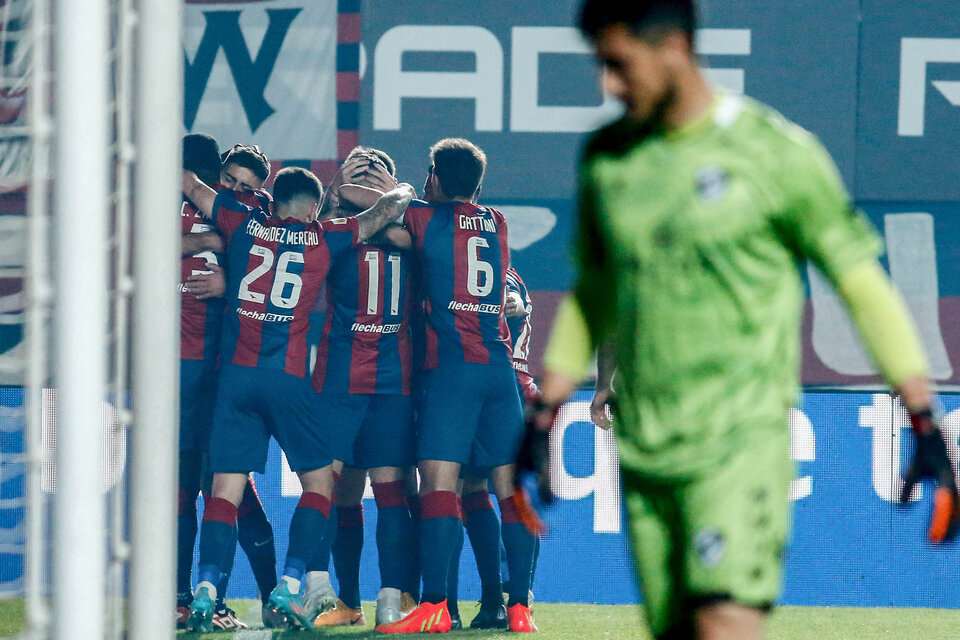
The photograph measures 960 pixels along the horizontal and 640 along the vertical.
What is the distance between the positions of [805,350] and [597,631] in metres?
2.44

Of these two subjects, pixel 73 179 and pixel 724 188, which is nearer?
pixel 724 188

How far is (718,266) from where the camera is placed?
194 centimetres

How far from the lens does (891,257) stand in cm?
709

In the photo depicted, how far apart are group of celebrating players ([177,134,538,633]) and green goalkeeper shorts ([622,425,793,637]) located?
3233mm

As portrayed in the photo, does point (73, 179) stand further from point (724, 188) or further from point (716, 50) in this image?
point (716, 50)

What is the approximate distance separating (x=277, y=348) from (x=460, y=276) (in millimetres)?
769

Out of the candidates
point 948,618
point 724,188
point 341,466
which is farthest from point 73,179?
point 948,618

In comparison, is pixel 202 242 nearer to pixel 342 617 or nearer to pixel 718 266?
pixel 342 617

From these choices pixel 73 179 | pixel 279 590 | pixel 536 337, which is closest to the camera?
pixel 73 179

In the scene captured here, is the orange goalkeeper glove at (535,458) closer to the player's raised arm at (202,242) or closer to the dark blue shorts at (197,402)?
the dark blue shorts at (197,402)

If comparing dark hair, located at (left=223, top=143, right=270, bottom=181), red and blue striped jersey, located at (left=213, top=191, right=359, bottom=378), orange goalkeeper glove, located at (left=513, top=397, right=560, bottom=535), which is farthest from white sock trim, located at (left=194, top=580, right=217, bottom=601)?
orange goalkeeper glove, located at (left=513, top=397, right=560, bottom=535)

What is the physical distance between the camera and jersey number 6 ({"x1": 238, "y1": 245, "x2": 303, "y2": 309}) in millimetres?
5371

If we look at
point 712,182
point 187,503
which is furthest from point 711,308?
point 187,503

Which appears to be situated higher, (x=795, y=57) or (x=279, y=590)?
(x=795, y=57)
